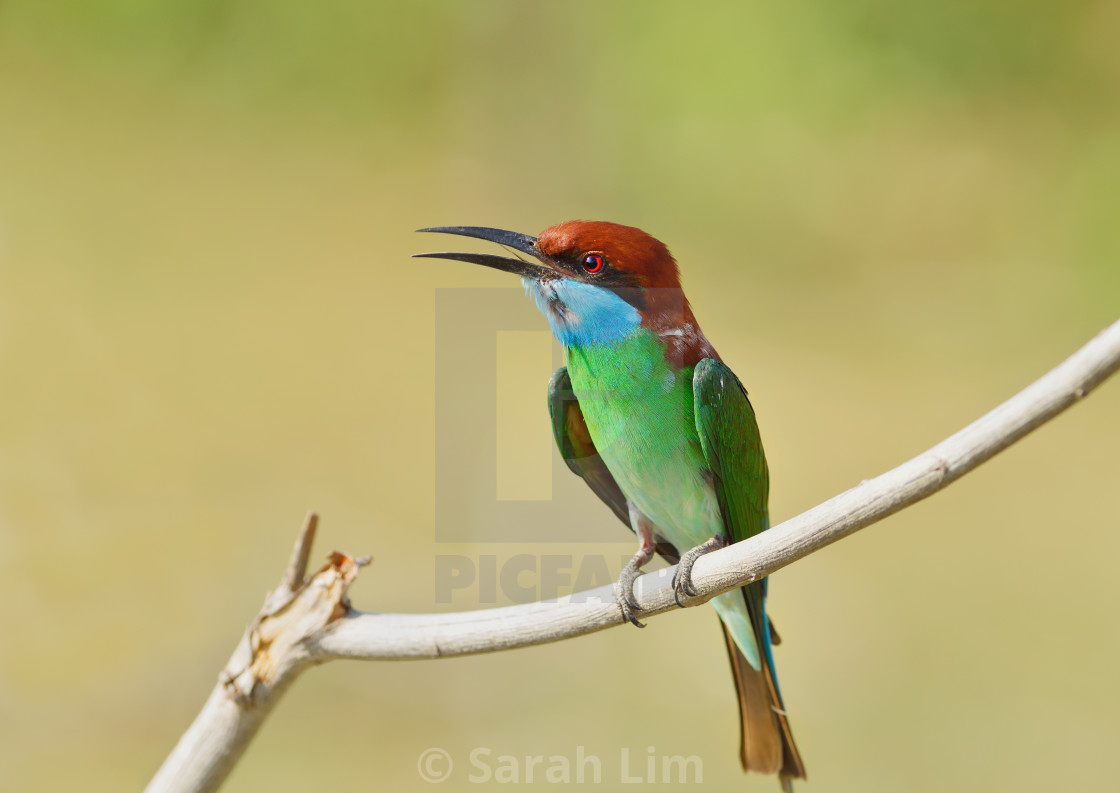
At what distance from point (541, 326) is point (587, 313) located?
4.98ft

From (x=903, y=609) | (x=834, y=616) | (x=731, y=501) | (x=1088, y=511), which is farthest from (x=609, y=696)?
(x=1088, y=511)

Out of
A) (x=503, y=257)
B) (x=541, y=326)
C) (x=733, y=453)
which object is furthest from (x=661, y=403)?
(x=541, y=326)

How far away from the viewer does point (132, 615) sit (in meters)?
2.97

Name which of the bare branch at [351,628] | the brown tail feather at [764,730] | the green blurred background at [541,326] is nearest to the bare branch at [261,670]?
the bare branch at [351,628]

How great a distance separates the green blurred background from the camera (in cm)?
279

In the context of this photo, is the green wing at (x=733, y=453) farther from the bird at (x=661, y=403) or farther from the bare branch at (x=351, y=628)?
the bare branch at (x=351, y=628)

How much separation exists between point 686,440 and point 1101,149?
291 cm

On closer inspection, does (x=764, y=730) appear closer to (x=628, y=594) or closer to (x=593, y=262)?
(x=628, y=594)

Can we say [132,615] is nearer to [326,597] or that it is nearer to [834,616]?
[326,597]

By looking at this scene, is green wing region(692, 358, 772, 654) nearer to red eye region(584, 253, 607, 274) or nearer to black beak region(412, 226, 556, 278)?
red eye region(584, 253, 607, 274)

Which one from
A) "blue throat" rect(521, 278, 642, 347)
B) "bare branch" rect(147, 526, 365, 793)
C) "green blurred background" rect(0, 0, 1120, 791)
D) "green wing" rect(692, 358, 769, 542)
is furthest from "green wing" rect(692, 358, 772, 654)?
"green blurred background" rect(0, 0, 1120, 791)

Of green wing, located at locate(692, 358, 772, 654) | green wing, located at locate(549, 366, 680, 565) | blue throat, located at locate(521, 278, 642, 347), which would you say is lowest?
green wing, located at locate(692, 358, 772, 654)

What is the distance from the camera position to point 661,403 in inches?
61.1

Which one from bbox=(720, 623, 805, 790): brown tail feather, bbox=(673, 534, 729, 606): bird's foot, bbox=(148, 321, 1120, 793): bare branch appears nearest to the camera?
bbox=(148, 321, 1120, 793): bare branch
